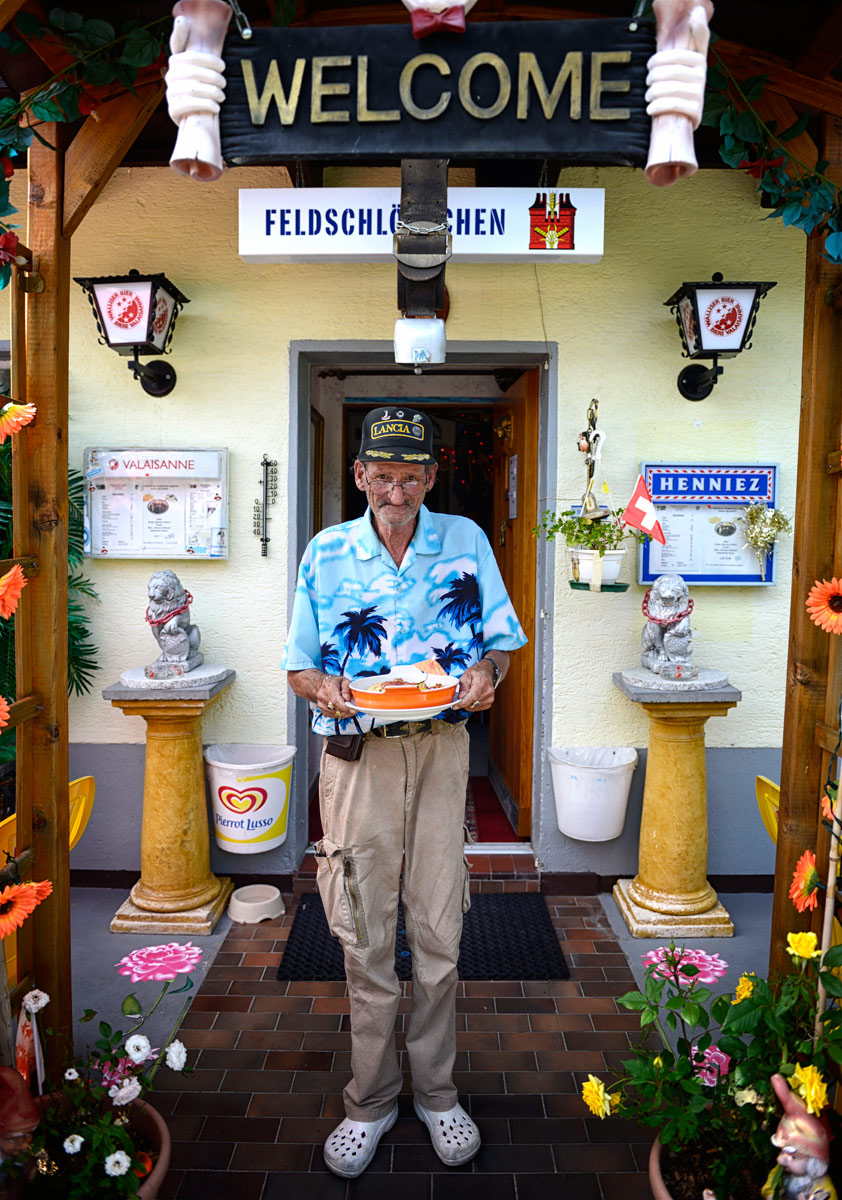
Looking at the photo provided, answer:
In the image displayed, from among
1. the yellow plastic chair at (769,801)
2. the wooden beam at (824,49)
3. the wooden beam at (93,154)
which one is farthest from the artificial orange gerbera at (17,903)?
the wooden beam at (824,49)

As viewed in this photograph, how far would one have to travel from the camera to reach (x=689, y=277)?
3.98 meters

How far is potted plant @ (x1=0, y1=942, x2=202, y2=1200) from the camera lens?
1.79 m

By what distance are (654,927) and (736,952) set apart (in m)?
0.34

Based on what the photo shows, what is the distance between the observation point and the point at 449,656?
2.38m

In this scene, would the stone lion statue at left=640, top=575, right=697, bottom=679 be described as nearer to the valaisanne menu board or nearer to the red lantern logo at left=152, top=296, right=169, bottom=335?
the valaisanne menu board

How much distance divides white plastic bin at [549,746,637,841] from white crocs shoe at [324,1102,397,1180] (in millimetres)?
1739

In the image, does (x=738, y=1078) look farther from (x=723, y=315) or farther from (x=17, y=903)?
(x=723, y=315)

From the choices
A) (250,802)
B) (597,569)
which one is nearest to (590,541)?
(597,569)

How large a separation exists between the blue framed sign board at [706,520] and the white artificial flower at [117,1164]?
307 centimetres

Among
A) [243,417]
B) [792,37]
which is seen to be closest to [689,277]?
[792,37]

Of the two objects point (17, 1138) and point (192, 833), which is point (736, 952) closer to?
point (192, 833)

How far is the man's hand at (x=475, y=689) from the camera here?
7.28 ft

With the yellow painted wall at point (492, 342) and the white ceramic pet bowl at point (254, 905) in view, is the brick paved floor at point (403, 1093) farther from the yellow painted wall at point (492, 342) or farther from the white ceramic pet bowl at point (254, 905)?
the yellow painted wall at point (492, 342)

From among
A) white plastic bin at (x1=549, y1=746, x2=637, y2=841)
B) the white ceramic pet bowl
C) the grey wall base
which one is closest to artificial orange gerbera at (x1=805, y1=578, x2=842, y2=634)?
white plastic bin at (x1=549, y1=746, x2=637, y2=841)
